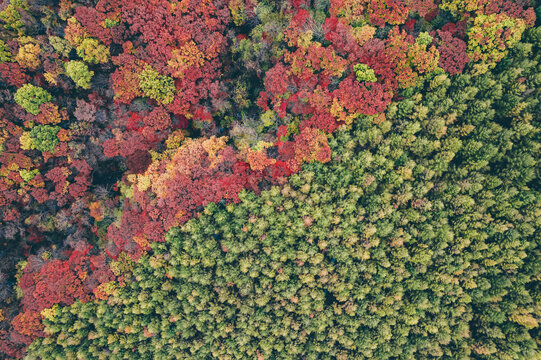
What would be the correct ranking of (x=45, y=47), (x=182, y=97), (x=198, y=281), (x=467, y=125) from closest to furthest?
1. (x=467, y=125)
2. (x=198, y=281)
3. (x=45, y=47)
4. (x=182, y=97)

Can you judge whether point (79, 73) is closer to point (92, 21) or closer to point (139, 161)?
point (92, 21)

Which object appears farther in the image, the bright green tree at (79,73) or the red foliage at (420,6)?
the bright green tree at (79,73)

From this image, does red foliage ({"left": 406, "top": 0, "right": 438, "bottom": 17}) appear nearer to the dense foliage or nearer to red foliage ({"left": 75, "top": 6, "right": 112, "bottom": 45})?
the dense foliage

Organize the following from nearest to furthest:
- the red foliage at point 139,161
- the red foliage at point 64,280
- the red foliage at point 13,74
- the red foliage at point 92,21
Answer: the red foliage at point 92,21
the red foliage at point 13,74
the red foliage at point 64,280
the red foliage at point 139,161

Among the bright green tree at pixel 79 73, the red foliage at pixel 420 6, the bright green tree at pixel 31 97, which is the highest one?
the red foliage at pixel 420 6

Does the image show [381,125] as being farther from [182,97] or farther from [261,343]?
[261,343]

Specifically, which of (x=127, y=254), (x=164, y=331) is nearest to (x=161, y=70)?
(x=127, y=254)

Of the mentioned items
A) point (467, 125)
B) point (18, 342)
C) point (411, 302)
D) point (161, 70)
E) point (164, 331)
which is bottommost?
point (18, 342)

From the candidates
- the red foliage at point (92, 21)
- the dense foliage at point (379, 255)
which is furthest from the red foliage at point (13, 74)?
the dense foliage at point (379, 255)

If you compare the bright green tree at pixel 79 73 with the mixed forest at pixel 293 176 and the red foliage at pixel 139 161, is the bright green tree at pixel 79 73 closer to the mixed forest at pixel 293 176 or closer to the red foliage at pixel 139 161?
the mixed forest at pixel 293 176

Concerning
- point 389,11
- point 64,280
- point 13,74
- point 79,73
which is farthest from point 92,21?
point 389,11
